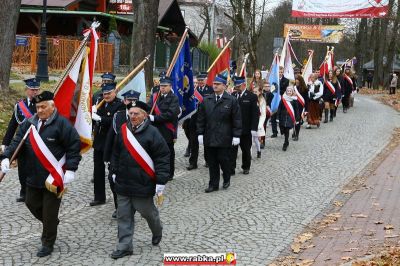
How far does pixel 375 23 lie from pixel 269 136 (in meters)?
37.2

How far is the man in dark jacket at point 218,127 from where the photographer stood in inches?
374

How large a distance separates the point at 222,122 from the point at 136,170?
11.3 feet

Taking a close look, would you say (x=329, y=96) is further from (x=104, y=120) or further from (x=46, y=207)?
(x=46, y=207)

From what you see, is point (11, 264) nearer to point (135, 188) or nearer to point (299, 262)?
point (135, 188)

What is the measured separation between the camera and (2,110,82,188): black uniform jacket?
6.23m

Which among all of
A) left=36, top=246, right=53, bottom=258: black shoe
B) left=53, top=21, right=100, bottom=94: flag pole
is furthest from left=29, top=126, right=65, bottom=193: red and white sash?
left=53, top=21, right=100, bottom=94: flag pole

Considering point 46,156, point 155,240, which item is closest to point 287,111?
point 155,240

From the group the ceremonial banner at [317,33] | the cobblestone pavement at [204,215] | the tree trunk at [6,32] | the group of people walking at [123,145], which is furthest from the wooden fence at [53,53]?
the ceremonial banner at [317,33]

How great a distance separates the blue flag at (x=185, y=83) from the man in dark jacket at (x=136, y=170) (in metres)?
4.52

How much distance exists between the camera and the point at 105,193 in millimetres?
8961

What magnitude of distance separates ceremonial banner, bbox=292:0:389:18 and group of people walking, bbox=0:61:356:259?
25850 millimetres

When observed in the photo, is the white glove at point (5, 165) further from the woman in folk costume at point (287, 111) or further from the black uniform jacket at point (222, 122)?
the woman in folk costume at point (287, 111)

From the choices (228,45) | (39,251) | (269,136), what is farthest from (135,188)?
(269,136)

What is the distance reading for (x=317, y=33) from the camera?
55.3 meters
